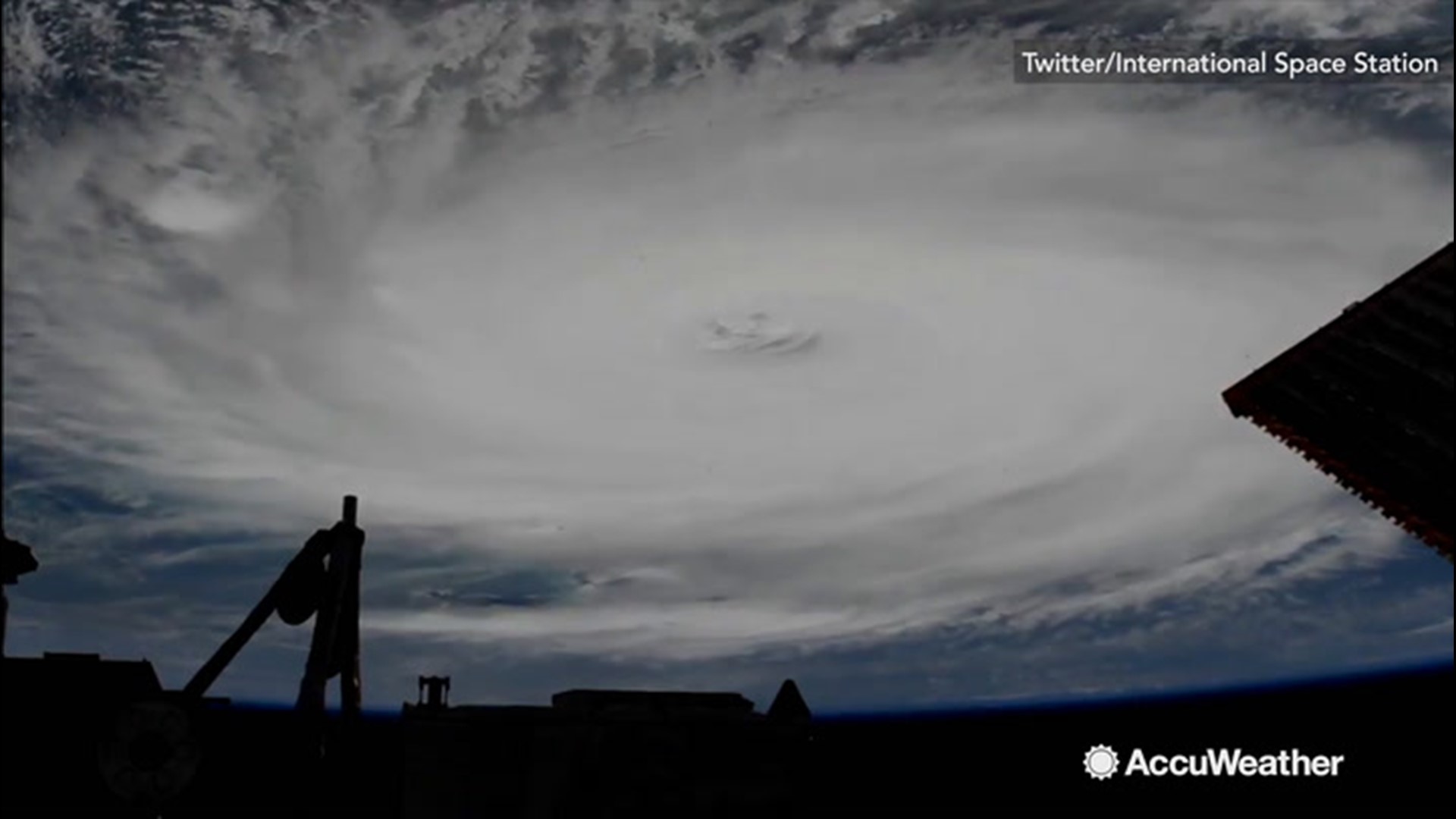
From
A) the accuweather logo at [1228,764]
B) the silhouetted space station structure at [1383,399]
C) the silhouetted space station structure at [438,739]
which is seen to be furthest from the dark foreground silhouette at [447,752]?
the accuweather logo at [1228,764]

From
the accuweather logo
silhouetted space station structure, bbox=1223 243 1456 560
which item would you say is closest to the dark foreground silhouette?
silhouetted space station structure, bbox=1223 243 1456 560

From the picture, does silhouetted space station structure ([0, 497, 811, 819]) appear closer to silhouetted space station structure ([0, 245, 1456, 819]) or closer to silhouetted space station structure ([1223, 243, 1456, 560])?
silhouetted space station structure ([0, 245, 1456, 819])

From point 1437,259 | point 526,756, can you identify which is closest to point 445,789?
point 526,756

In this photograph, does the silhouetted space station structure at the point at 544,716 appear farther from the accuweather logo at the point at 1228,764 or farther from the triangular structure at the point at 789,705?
the accuweather logo at the point at 1228,764

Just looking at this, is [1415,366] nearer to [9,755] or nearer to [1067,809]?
[9,755]

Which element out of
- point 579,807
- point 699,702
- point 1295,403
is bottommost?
point 579,807
